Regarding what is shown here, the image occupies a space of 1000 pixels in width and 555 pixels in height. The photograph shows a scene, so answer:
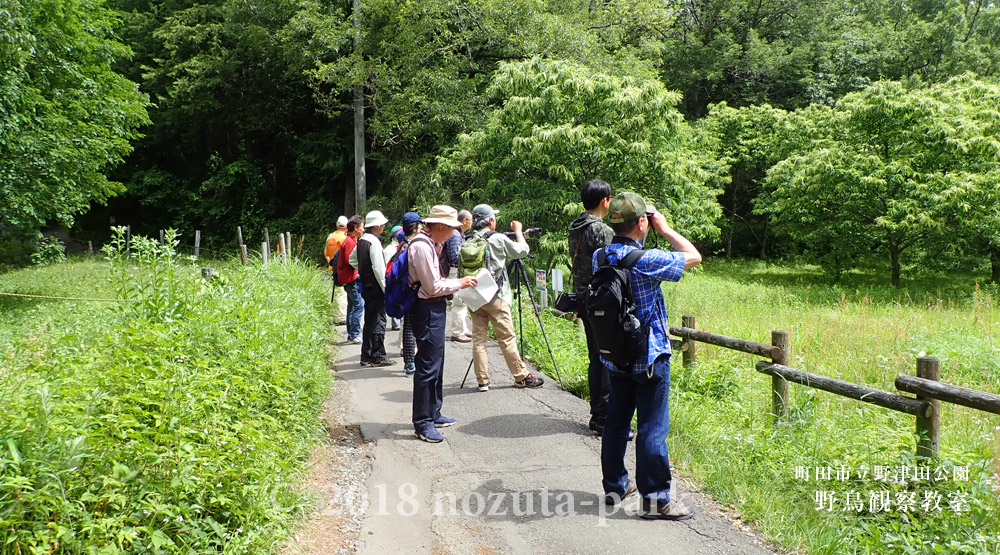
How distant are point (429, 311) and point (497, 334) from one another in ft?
4.80

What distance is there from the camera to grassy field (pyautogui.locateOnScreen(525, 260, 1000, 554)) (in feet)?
12.8

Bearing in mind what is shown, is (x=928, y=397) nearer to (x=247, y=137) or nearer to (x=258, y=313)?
(x=258, y=313)

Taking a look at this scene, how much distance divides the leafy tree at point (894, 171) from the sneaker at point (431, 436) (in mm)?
17264

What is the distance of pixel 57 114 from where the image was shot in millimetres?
16734

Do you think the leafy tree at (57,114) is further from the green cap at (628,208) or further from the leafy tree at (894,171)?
the leafy tree at (894,171)

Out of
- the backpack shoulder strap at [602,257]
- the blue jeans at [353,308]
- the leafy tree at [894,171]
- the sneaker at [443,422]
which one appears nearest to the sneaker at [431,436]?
the sneaker at [443,422]

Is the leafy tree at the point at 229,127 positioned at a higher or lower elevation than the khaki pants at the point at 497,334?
higher

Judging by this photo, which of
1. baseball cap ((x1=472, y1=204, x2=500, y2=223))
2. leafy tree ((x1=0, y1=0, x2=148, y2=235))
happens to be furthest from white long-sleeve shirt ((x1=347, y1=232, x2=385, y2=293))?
leafy tree ((x1=0, y1=0, x2=148, y2=235))

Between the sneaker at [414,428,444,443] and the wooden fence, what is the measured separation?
2760mm

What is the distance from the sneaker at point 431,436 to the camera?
5.54m

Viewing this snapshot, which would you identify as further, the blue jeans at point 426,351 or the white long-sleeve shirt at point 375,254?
the white long-sleeve shirt at point 375,254

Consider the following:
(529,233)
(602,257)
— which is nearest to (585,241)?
(602,257)

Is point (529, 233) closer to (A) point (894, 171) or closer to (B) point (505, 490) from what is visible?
(B) point (505, 490)

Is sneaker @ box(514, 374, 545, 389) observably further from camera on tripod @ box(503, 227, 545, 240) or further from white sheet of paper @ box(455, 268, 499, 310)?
camera on tripod @ box(503, 227, 545, 240)
